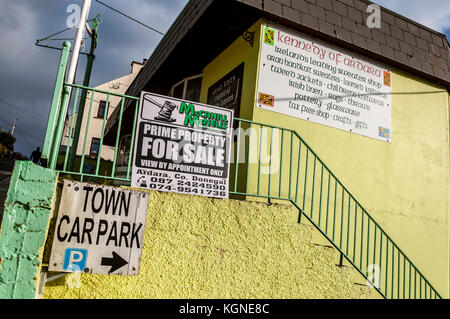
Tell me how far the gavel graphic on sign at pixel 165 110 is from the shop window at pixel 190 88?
4131mm

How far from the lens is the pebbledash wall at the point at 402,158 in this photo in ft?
19.3

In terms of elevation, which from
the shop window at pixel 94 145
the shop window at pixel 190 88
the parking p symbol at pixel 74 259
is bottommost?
the parking p symbol at pixel 74 259

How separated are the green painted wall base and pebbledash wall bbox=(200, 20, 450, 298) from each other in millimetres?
3210

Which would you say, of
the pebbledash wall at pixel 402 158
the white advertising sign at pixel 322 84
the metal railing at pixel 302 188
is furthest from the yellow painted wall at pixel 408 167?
the metal railing at pixel 302 188

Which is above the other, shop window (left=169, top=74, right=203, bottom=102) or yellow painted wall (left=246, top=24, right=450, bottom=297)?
shop window (left=169, top=74, right=203, bottom=102)

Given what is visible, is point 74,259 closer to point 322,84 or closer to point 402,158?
point 322,84

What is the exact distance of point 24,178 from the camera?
311 centimetres

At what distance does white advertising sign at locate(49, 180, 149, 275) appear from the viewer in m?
3.22

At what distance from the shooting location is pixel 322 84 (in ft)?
19.7

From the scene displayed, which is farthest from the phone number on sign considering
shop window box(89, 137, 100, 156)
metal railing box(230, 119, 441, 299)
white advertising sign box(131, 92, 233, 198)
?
shop window box(89, 137, 100, 156)

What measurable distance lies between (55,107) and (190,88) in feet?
17.0

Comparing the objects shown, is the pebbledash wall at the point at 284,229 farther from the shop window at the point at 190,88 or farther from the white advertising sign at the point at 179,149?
the shop window at the point at 190,88

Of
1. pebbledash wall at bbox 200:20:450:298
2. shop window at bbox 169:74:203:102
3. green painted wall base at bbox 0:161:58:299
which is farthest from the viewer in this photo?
shop window at bbox 169:74:203:102

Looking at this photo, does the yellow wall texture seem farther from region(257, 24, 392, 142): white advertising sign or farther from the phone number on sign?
region(257, 24, 392, 142): white advertising sign
